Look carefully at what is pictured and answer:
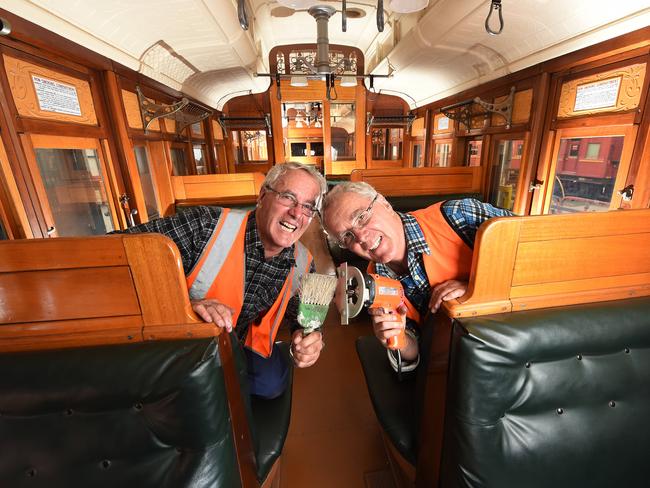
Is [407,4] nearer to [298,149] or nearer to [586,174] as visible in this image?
[586,174]

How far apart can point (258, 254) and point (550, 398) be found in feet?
3.80

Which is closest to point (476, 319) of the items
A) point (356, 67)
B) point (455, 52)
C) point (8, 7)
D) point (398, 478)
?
point (398, 478)

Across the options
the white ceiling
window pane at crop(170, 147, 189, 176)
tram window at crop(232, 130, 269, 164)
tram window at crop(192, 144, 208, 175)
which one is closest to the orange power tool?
the white ceiling

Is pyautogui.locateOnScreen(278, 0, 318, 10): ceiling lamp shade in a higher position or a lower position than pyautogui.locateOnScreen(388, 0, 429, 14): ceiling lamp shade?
higher

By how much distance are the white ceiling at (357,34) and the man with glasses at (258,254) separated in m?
1.92

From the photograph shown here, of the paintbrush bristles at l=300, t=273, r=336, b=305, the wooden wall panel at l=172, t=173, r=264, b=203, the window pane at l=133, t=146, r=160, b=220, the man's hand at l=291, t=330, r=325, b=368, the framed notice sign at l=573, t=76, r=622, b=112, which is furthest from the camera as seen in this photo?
the wooden wall panel at l=172, t=173, r=264, b=203

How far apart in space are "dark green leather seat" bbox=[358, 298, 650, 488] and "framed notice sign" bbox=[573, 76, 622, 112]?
8.10 ft

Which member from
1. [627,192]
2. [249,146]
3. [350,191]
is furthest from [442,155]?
[350,191]

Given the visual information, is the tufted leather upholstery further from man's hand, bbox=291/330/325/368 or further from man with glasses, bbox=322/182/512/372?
man with glasses, bbox=322/182/512/372

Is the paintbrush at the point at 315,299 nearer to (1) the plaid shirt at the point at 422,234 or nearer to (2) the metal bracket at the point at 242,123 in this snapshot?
(1) the plaid shirt at the point at 422,234

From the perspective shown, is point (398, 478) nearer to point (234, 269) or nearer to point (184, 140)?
point (234, 269)

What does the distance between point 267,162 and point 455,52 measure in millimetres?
4667

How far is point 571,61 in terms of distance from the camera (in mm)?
2688

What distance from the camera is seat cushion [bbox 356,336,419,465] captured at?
3.81ft
